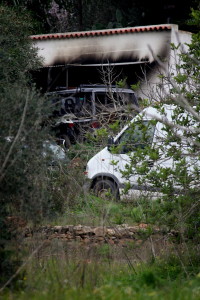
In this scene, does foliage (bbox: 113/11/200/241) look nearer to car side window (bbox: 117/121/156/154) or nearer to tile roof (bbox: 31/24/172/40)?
car side window (bbox: 117/121/156/154)

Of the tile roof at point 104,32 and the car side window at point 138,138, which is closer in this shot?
the car side window at point 138,138

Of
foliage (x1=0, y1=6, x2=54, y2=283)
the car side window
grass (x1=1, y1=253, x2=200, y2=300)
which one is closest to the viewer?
grass (x1=1, y1=253, x2=200, y2=300)

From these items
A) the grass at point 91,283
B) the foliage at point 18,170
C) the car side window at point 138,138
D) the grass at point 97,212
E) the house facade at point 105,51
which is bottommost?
the grass at point 91,283

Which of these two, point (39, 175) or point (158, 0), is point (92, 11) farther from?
point (39, 175)

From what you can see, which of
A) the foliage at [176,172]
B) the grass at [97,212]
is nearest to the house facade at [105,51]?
the grass at [97,212]

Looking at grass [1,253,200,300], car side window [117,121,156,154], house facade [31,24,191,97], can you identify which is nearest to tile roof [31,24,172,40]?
house facade [31,24,191,97]

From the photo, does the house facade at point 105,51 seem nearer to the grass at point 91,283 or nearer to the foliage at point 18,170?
the grass at point 91,283

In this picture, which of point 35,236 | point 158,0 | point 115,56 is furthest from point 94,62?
point 35,236

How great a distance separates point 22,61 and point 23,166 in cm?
889

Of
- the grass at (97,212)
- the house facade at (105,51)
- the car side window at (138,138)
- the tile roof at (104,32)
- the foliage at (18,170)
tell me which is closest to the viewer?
the foliage at (18,170)

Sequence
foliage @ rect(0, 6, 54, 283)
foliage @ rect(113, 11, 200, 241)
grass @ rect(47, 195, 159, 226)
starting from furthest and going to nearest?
grass @ rect(47, 195, 159, 226), foliage @ rect(113, 11, 200, 241), foliage @ rect(0, 6, 54, 283)

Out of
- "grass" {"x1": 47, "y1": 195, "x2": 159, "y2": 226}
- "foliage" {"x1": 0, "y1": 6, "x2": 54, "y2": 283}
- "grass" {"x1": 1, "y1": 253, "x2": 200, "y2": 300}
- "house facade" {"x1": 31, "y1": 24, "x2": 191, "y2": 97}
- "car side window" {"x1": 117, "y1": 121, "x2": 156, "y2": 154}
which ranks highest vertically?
"house facade" {"x1": 31, "y1": 24, "x2": 191, "y2": 97}

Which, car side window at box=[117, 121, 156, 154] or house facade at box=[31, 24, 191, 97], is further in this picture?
house facade at box=[31, 24, 191, 97]

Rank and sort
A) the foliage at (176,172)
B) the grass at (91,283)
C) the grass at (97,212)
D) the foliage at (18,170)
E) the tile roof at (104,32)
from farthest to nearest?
the tile roof at (104,32), the grass at (97,212), the foliage at (176,172), the foliage at (18,170), the grass at (91,283)
